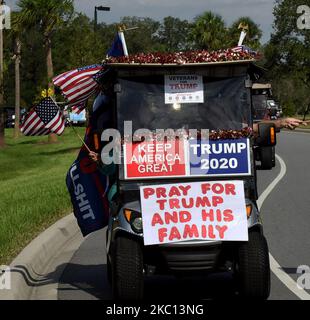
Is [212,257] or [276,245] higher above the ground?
[212,257]

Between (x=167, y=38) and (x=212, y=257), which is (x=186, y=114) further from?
(x=167, y=38)

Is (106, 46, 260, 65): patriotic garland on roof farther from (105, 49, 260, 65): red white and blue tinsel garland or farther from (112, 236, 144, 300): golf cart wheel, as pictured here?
(112, 236, 144, 300): golf cart wheel

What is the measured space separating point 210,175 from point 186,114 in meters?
0.60

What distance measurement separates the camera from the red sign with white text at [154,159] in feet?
23.8

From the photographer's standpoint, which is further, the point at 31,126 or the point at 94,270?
the point at 94,270

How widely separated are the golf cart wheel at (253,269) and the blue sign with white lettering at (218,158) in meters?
0.67

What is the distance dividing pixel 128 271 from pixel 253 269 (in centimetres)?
105

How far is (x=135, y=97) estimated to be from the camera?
7.39 metres

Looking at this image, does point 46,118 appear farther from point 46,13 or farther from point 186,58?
point 46,13

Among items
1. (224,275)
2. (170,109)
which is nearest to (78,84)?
(170,109)

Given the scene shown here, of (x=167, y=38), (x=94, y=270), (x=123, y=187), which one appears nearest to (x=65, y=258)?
(x=94, y=270)

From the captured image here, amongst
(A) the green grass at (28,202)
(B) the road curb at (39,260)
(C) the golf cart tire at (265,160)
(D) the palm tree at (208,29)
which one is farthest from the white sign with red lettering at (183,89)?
(D) the palm tree at (208,29)

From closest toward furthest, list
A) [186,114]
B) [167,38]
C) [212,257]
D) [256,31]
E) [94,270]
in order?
[212,257] < [186,114] < [94,270] < [256,31] < [167,38]

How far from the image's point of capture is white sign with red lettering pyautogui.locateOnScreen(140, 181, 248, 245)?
6.90 metres
